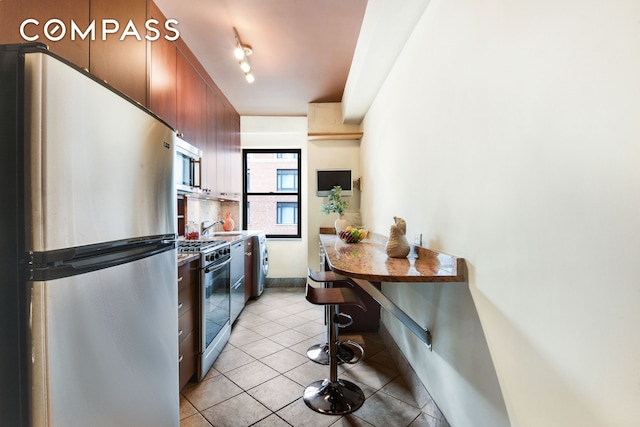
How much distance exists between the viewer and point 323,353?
97.6 inches

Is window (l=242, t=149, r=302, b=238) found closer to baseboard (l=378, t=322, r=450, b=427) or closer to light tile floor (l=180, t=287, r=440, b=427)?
light tile floor (l=180, t=287, r=440, b=427)

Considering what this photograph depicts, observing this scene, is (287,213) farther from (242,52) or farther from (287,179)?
(242,52)

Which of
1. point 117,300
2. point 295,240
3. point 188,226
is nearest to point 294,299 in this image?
point 295,240

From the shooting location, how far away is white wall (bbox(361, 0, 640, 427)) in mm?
650

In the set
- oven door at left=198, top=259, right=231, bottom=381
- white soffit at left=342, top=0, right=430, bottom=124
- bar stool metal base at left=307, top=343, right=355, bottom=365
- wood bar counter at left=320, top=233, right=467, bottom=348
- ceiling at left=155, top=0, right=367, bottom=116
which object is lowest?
bar stool metal base at left=307, top=343, right=355, bottom=365

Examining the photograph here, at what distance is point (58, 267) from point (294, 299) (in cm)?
357

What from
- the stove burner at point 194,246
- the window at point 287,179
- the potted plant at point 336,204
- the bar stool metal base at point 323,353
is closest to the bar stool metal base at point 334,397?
the bar stool metal base at point 323,353

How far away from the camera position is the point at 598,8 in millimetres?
701

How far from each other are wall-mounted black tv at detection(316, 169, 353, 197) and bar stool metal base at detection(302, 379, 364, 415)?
257cm

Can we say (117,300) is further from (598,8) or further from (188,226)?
(188,226)

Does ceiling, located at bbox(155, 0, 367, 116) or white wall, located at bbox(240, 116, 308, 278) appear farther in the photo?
white wall, located at bbox(240, 116, 308, 278)

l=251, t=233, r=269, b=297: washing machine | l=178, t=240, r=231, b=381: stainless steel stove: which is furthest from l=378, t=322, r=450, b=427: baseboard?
l=251, t=233, r=269, b=297: washing machine

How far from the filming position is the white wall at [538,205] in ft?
2.13

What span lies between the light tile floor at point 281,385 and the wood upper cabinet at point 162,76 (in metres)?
2.03
